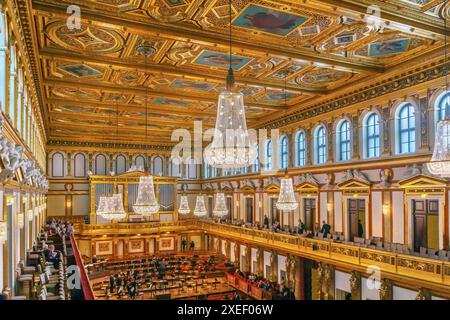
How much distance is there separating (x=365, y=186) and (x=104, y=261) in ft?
60.3

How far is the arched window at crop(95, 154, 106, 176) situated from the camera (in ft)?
108

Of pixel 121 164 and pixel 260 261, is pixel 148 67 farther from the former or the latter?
pixel 121 164

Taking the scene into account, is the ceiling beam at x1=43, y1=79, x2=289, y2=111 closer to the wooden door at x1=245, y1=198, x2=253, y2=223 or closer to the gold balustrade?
the gold balustrade

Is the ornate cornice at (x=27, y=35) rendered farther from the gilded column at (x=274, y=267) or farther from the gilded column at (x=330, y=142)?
the gilded column at (x=274, y=267)

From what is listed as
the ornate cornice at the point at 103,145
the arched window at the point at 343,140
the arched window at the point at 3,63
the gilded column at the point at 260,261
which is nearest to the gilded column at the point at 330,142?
the arched window at the point at 343,140

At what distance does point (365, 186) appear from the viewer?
16.5m

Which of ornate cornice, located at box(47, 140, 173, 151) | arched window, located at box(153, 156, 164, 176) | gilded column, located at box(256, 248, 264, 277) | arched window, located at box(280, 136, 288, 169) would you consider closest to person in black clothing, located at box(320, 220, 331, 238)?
arched window, located at box(280, 136, 288, 169)

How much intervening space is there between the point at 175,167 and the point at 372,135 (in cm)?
2243

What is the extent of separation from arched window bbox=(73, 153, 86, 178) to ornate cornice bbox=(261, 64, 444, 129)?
711 inches

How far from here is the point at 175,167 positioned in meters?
35.8

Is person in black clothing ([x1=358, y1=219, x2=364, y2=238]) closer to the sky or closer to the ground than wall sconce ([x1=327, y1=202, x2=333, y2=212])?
closer to the ground
